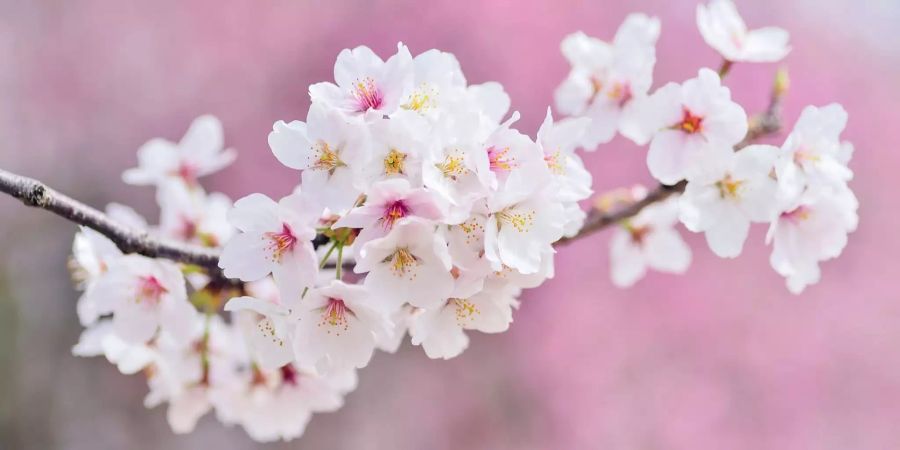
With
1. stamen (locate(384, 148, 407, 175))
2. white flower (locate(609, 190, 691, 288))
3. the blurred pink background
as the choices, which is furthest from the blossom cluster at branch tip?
the blurred pink background

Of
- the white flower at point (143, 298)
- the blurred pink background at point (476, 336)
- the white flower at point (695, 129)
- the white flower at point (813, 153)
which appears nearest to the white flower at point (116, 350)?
the white flower at point (143, 298)

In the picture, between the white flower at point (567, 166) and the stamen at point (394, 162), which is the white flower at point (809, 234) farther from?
the stamen at point (394, 162)

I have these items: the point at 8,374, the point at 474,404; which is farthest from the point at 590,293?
the point at 8,374

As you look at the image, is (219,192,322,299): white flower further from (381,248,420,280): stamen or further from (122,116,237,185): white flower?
(122,116,237,185): white flower

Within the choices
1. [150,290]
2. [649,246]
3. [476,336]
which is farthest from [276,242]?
[476,336]

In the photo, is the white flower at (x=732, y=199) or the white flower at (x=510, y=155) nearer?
the white flower at (x=510, y=155)

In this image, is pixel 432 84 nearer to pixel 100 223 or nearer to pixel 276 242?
pixel 276 242
